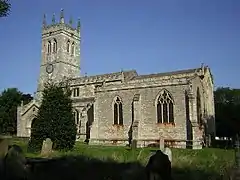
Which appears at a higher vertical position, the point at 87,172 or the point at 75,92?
the point at 75,92

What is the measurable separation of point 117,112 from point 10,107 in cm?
3895

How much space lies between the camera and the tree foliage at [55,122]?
2116 cm

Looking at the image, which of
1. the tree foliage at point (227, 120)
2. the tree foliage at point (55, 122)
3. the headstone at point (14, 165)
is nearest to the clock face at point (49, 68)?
the tree foliage at point (227, 120)

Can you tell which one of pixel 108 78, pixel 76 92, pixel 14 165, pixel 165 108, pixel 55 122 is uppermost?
pixel 108 78

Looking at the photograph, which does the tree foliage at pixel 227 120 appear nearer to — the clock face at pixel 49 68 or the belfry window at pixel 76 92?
the belfry window at pixel 76 92

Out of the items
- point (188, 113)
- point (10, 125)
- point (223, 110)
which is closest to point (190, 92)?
point (188, 113)

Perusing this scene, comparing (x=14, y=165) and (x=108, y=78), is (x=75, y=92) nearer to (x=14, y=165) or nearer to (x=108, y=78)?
A: (x=108, y=78)

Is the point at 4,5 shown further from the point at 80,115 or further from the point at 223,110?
the point at 223,110

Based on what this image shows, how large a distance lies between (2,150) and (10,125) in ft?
182

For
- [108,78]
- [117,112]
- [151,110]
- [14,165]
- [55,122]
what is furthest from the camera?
[108,78]

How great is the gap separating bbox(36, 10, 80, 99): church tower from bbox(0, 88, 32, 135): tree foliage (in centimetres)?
854

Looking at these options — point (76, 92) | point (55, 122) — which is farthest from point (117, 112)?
point (76, 92)

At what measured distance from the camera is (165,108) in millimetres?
32375

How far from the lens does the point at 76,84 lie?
49.9 meters
